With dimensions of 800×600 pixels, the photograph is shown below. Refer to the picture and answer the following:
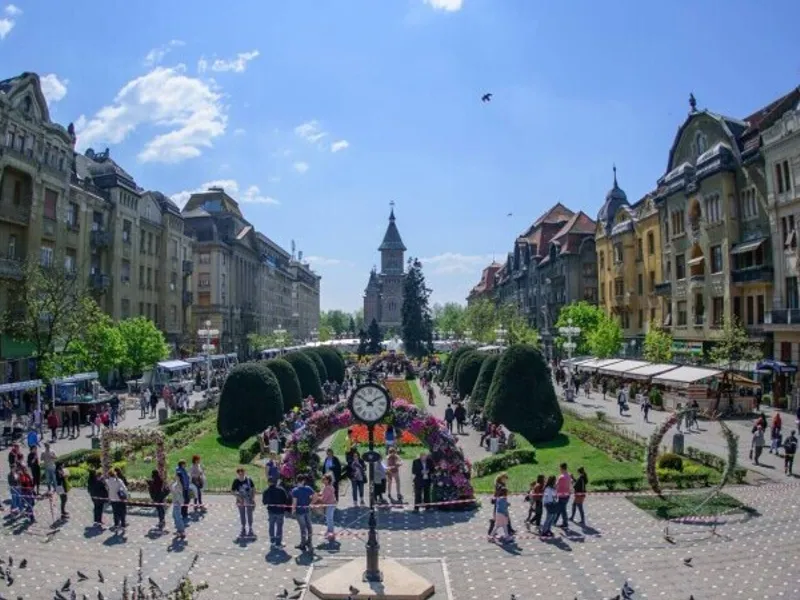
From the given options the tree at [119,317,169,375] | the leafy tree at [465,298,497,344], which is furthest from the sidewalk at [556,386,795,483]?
the leafy tree at [465,298,497,344]

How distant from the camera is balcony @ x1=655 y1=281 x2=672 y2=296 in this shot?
5853 centimetres

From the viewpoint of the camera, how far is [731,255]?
4878 centimetres

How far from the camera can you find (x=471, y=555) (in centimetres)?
1564

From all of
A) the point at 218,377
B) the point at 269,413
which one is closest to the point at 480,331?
the point at 218,377

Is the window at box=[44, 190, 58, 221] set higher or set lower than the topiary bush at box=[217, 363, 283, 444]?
higher

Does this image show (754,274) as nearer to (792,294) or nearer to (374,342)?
(792,294)

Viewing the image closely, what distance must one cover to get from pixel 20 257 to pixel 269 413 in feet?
86.9

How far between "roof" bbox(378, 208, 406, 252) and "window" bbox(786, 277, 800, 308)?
137133 mm

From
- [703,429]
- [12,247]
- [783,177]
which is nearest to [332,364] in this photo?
[12,247]

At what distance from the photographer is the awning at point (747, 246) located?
45287mm

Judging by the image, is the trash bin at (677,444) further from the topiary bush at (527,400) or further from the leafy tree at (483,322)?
the leafy tree at (483,322)

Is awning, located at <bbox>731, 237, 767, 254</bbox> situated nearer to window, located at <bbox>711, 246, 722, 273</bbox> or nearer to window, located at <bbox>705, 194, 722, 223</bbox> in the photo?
window, located at <bbox>711, 246, 722, 273</bbox>

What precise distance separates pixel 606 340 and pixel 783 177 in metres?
22.6

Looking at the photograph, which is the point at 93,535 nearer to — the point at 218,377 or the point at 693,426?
the point at 693,426
